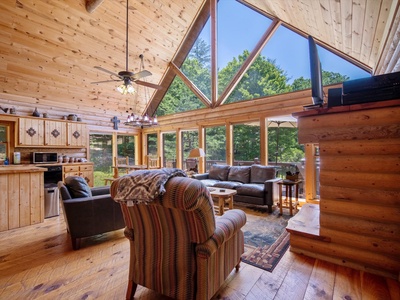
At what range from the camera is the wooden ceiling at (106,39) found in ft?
9.11

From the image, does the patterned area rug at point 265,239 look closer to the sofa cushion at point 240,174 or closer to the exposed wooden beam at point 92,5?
the sofa cushion at point 240,174

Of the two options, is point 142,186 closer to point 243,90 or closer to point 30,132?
point 243,90

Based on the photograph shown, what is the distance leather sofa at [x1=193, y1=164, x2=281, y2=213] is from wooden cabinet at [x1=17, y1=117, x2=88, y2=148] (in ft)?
12.7

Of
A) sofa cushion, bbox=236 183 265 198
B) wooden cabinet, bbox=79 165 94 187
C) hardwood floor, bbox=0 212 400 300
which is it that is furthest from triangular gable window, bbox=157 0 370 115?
hardwood floor, bbox=0 212 400 300

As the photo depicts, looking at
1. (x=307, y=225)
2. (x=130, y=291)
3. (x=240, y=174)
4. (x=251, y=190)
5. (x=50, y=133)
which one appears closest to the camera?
(x=130, y=291)

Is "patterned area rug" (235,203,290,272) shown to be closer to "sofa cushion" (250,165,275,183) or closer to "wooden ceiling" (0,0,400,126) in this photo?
"sofa cushion" (250,165,275,183)

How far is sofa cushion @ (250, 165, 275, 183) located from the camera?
4.71 m

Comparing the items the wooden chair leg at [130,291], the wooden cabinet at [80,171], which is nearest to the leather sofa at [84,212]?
the wooden chair leg at [130,291]

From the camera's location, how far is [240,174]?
5188 millimetres

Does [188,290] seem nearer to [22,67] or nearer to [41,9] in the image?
[41,9]

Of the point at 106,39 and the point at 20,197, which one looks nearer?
the point at 20,197

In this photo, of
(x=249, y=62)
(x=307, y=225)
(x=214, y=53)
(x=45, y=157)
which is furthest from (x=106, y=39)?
(x=307, y=225)

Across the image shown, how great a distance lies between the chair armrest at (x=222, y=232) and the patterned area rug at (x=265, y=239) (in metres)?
0.72

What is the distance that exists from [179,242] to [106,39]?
5745mm
